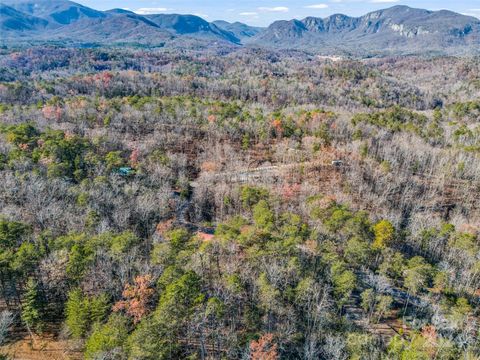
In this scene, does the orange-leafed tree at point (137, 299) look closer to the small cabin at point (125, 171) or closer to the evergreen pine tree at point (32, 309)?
the evergreen pine tree at point (32, 309)

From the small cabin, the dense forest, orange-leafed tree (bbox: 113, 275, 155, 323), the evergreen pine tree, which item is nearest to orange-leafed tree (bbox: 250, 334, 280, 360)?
the dense forest

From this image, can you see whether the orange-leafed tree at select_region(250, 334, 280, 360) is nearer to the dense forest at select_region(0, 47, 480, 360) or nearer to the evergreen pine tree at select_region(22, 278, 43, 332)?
the dense forest at select_region(0, 47, 480, 360)

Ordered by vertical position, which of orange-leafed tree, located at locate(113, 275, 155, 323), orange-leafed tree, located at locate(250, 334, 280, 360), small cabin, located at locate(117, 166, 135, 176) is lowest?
orange-leafed tree, located at locate(250, 334, 280, 360)

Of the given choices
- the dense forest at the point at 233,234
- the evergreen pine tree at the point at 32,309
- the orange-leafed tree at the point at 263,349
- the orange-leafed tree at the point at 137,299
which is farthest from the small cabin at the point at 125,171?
the orange-leafed tree at the point at 263,349

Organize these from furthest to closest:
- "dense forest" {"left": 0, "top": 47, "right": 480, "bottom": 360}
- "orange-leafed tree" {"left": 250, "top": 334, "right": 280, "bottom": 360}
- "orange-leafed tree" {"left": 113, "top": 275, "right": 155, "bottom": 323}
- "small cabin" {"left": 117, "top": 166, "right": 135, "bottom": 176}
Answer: "small cabin" {"left": 117, "top": 166, "right": 135, "bottom": 176} → "dense forest" {"left": 0, "top": 47, "right": 480, "bottom": 360} → "orange-leafed tree" {"left": 113, "top": 275, "right": 155, "bottom": 323} → "orange-leafed tree" {"left": 250, "top": 334, "right": 280, "bottom": 360}

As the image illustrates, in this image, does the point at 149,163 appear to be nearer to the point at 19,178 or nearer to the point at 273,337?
the point at 19,178

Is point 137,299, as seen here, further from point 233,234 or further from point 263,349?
point 233,234

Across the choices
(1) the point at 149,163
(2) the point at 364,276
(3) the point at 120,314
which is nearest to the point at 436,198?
(2) the point at 364,276
